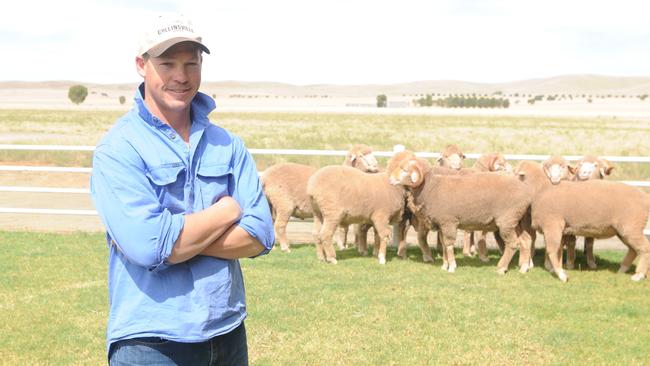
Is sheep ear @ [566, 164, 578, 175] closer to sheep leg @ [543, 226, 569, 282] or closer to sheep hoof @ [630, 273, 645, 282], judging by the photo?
sheep leg @ [543, 226, 569, 282]

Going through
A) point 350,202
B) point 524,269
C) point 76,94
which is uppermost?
point 350,202

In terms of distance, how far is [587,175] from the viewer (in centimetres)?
1072

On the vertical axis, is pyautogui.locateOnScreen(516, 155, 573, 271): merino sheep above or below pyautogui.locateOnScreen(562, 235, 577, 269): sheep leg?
above

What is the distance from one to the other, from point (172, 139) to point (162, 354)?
88 centimetres

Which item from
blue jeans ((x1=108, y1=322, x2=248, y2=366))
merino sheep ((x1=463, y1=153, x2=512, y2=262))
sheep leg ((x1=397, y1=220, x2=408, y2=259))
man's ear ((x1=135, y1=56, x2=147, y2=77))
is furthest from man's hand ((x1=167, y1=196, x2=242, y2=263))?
merino sheep ((x1=463, y1=153, x2=512, y2=262))

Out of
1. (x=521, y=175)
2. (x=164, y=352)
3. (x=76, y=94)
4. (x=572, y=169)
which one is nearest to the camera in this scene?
(x=164, y=352)

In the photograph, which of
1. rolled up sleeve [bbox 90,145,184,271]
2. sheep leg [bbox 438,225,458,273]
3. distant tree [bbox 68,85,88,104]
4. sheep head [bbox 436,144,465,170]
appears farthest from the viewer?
distant tree [bbox 68,85,88,104]

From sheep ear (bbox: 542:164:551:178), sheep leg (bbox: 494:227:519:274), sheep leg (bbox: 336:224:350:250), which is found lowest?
sheep leg (bbox: 336:224:350:250)

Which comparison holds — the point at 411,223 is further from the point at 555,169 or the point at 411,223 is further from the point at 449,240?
the point at 555,169

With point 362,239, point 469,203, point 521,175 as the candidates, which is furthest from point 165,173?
point 362,239

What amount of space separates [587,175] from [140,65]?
912cm

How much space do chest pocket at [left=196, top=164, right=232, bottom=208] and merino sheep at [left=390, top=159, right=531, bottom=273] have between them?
735 centimetres

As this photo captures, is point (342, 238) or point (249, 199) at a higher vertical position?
point (249, 199)

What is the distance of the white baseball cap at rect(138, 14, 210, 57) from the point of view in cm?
283
